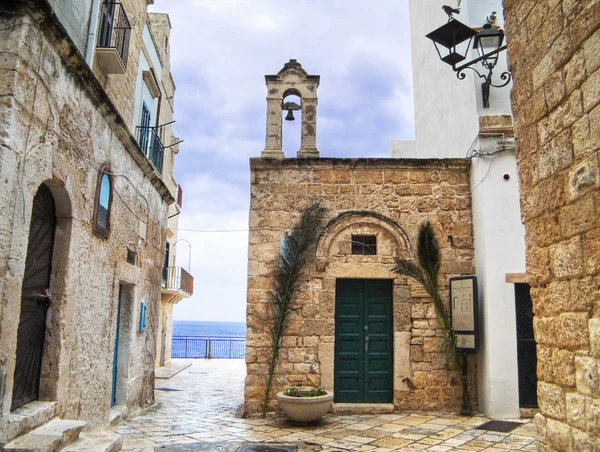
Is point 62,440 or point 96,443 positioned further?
point 96,443

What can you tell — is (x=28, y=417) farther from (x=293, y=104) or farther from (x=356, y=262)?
(x=293, y=104)

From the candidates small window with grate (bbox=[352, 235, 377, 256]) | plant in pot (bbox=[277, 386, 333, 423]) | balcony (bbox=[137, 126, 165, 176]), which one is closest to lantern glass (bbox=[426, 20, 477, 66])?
small window with grate (bbox=[352, 235, 377, 256])

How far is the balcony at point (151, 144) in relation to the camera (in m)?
8.80

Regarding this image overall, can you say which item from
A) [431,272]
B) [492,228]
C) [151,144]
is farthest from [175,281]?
[492,228]

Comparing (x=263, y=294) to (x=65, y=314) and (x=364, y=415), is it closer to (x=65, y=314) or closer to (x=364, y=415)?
(x=364, y=415)

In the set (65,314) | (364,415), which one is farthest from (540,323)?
(364,415)

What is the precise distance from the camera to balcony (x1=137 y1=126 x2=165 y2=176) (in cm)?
880

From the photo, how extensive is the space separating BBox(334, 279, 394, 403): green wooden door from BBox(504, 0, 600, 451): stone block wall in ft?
15.8

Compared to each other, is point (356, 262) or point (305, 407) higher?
point (356, 262)

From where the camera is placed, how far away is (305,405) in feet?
22.5

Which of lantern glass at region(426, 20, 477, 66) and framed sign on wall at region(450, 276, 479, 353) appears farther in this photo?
framed sign on wall at region(450, 276, 479, 353)

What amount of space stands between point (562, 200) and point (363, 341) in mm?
5437

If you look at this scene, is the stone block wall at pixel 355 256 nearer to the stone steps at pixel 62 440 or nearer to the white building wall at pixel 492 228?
the white building wall at pixel 492 228

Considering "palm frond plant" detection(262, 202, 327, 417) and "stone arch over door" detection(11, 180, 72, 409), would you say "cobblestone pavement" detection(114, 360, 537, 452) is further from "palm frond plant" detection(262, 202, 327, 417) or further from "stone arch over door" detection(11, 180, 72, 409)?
"stone arch over door" detection(11, 180, 72, 409)
